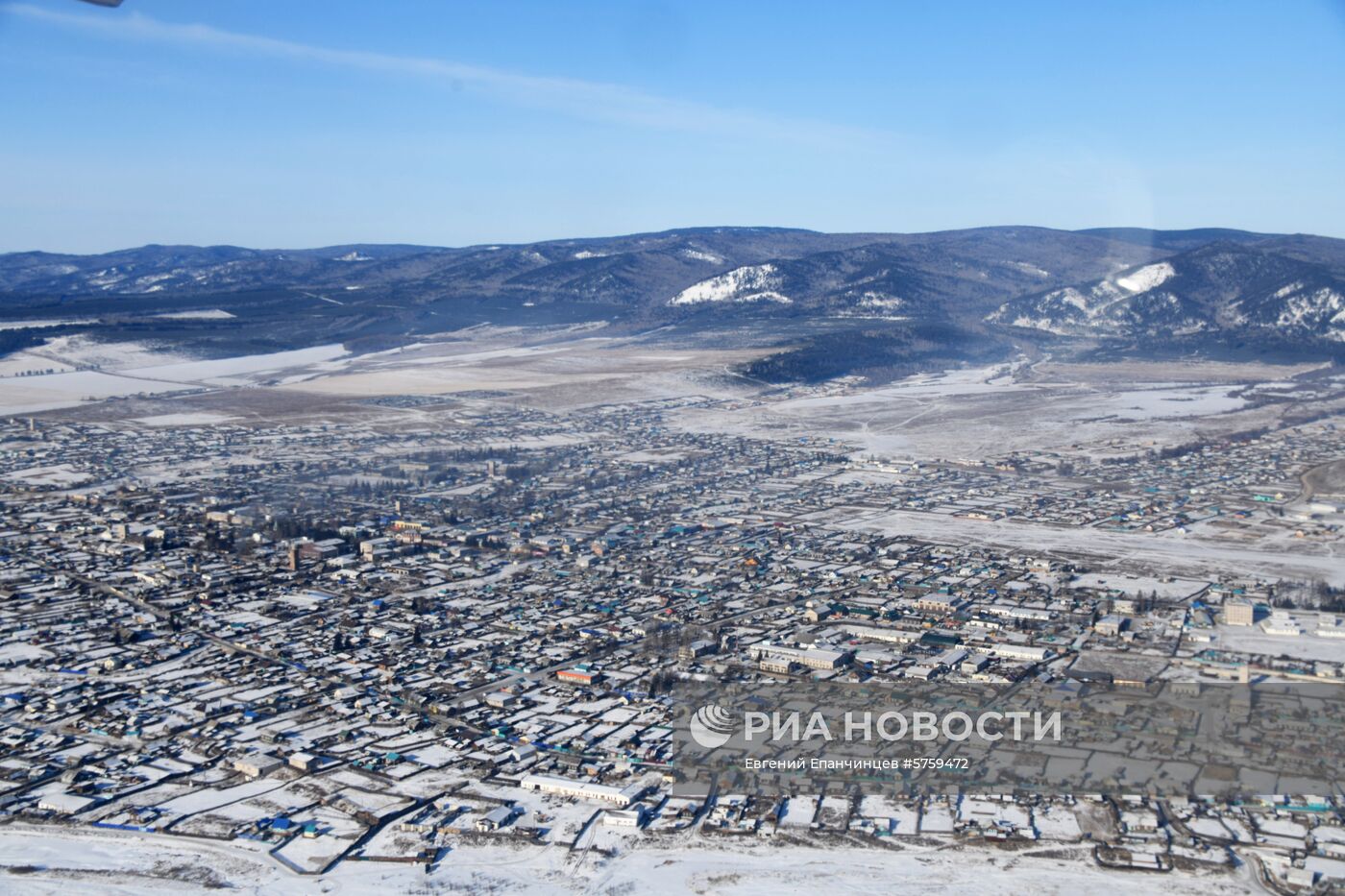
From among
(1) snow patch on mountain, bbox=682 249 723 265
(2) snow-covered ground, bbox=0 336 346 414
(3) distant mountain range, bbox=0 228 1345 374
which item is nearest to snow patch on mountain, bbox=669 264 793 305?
(3) distant mountain range, bbox=0 228 1345 374

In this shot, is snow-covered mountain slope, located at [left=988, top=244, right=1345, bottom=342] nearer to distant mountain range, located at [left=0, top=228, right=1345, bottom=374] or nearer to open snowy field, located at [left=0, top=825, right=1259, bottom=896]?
distant mountain range, located at [left=0, top=228, right=1345, bottom=374]

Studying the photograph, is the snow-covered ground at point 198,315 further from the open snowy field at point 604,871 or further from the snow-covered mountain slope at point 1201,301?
the open snowy field at point 604,871

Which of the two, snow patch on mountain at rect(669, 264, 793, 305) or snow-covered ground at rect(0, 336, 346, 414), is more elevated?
snow patch on mountain at rect(669, 264, 793, 305)

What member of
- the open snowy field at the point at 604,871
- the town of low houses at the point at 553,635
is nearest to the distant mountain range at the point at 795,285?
the town of low houses at the point at 553,635

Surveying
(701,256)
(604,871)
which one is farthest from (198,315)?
(604,871)

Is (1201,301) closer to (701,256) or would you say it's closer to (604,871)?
(701,256)

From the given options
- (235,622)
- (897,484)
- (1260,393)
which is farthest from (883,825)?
(1260,393)

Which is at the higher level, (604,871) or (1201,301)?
(1201,301)
